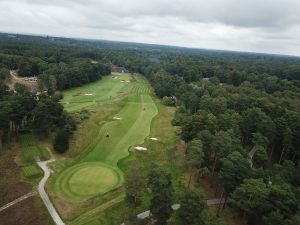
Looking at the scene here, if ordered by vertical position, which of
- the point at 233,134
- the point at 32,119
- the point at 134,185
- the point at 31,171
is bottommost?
the point at 31,171

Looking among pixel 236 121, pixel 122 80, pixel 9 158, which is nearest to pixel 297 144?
pixel 236 121

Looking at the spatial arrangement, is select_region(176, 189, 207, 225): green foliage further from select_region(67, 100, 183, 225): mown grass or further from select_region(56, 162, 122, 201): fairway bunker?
select_region(56, 162, 122, 201): fairway bunker

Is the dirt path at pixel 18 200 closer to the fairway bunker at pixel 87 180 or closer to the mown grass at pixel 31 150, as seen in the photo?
the fairway bunker at pixel 87 180

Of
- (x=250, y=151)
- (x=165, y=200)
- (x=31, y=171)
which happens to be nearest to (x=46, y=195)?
(x=31, y=171)

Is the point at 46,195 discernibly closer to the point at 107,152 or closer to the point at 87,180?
the point at 87,180

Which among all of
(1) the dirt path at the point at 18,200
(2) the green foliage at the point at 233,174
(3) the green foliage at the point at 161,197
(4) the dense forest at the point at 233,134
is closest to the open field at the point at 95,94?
(4) the dense forest at the point at 233,134

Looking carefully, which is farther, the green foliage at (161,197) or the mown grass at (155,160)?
the mown grass at (155,160)

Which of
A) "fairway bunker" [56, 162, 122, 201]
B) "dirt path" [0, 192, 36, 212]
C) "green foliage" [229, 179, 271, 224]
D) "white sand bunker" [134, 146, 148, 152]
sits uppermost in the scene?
"green foliage" [229, 179, 271, 224]

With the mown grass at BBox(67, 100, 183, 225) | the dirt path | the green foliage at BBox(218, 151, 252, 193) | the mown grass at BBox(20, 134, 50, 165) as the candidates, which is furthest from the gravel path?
the green foliage at BBox(218, 151, 252, 193)
